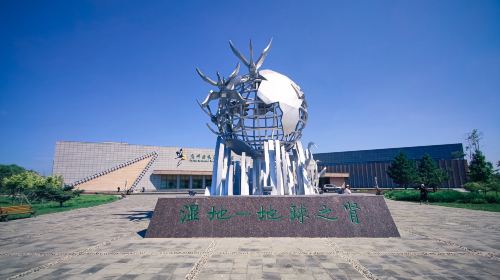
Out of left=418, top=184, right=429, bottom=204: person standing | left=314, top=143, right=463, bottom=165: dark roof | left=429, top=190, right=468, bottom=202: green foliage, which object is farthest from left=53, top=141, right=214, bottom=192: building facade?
left=429, top=190, right=468, bottom=202: green foliage

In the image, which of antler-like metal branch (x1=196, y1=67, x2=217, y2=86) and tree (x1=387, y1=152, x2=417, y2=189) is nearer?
antler-like metal branch (x1=196, y1=67, x2=217, y2=86)

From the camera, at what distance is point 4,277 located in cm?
493

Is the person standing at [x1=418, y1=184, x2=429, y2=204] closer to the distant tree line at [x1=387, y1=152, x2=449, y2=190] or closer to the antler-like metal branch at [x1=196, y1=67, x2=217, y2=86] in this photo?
the antler-like metal branch at [x1=196, y1=67, x2=217, y2=86]

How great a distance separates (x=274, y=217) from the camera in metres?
8.08

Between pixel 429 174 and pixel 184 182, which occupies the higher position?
pixel 429 174

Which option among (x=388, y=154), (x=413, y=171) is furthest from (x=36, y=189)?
(x=388, y=154)

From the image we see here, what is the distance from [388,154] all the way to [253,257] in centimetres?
6674

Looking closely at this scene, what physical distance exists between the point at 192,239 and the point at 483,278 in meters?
6.91

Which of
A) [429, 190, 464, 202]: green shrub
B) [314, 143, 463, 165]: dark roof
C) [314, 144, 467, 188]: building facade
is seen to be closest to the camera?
[429, 190, 464, 202]: green shrub

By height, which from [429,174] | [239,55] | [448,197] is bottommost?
[448,197]

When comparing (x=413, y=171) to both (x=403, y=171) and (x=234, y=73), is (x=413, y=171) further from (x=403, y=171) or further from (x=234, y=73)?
(x=234, y=73)

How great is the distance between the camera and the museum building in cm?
4138

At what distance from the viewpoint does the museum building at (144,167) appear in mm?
41375

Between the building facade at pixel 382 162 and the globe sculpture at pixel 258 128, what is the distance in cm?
4517
